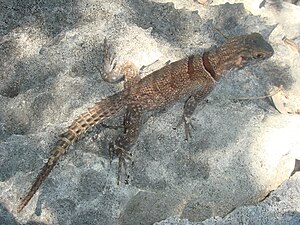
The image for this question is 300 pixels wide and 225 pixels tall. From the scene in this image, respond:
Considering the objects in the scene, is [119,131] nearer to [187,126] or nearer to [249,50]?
[187,126]

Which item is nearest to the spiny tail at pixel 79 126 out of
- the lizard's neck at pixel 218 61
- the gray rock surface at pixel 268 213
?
the lizard's neck at pixel 218 61

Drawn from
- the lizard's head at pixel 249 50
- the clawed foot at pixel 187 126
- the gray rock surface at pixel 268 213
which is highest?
the lizard's head at pixel 249 50

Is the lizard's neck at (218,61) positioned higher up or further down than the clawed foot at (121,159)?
higher up

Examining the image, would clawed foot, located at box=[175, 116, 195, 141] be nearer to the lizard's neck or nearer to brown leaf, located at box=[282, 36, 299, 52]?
the lizard's neck

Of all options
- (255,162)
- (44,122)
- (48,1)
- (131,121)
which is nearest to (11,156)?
(44,122)

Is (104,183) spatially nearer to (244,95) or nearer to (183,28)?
(244,95)

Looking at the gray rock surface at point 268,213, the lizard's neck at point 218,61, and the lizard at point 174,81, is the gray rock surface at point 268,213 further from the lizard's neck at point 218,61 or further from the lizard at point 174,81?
the lizard's neck at point 218,61

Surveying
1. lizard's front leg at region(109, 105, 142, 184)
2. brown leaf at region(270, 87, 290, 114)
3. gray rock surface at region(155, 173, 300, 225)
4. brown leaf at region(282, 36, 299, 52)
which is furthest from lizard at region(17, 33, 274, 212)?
brown leaf at region(282, 36, 299, 52)
